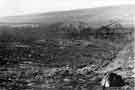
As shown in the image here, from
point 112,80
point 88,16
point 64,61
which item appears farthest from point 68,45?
point 112,80

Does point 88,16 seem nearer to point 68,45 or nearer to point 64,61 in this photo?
point 68,45

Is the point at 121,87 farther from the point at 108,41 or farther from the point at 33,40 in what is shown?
the point at 33,40

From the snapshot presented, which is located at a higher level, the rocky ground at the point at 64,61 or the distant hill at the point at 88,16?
Result: the distant hill at the point at 88,16

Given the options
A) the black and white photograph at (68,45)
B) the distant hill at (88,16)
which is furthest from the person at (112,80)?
the distant hill at (88,16)

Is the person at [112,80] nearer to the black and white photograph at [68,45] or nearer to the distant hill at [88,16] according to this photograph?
the black and white photograph at [68,45]

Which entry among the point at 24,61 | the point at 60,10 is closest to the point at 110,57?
the point at 60,10

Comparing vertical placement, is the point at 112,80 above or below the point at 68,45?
below

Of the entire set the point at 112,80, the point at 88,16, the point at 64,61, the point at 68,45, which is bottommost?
the point at 112,80

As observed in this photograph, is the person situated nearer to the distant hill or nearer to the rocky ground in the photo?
the rocky ground

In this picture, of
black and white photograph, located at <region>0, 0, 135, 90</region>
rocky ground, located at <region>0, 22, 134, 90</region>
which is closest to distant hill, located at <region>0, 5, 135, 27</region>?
black and white photograph, located at <region>0, 0, 135, 90</region>
